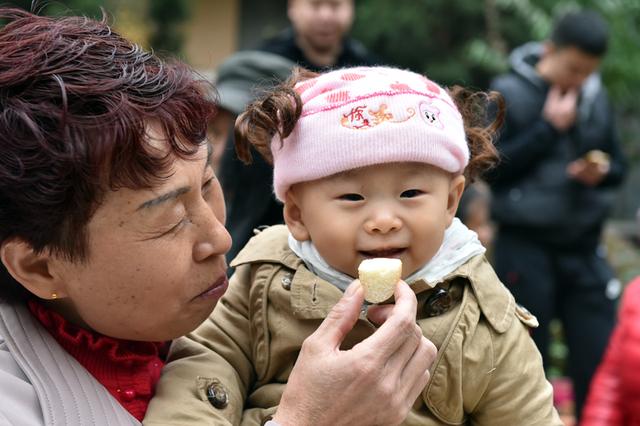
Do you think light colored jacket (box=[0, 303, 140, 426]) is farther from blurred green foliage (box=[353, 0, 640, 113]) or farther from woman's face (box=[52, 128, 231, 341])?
blurred green foliage (box=[353, 0, 640, 113])

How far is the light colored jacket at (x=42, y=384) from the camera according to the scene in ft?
5.64

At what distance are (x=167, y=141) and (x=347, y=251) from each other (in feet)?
1.43

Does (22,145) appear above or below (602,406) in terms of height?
above

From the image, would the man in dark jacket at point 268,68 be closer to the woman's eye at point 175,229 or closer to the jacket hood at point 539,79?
the jacket hood at point 539,79

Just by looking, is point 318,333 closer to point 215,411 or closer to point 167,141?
point 215,411

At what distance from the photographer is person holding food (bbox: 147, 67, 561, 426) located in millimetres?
1887

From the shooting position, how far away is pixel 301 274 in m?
2.03

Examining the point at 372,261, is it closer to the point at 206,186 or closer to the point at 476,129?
the point at 206,186

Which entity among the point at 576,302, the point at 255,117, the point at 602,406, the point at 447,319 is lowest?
the point at 576,302

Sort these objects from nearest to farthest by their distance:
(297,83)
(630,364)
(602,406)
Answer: (297,83), (630,364), (602,406)

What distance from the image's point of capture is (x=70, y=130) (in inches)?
65.2

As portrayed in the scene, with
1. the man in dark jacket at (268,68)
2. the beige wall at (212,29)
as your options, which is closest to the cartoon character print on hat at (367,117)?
the man in dark jacket at (268,68)

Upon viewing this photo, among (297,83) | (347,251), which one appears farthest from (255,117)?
(347,251)

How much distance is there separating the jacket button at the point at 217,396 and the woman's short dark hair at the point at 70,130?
392 mm
